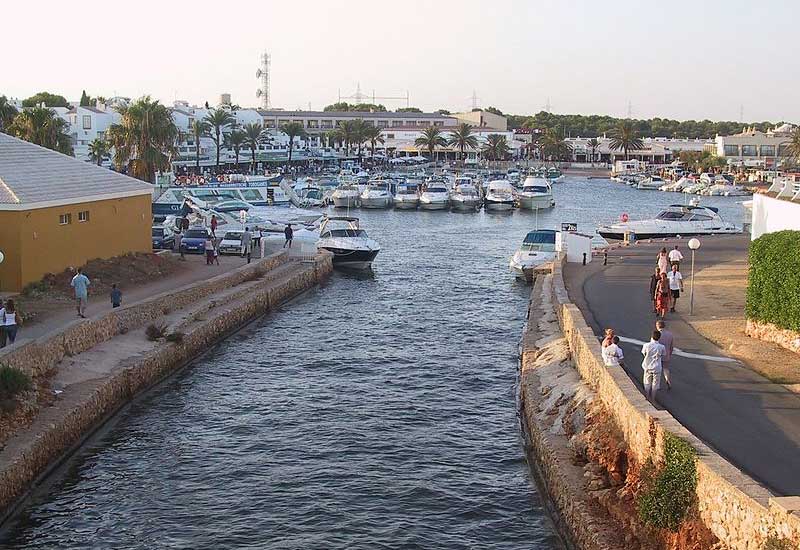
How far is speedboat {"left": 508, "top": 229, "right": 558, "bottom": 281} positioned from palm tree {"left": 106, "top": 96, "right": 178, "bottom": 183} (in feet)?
109

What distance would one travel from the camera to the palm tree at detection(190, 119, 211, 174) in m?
115

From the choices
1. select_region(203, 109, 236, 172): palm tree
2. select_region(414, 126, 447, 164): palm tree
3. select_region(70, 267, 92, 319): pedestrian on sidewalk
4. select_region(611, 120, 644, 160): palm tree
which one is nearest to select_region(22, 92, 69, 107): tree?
Result: select_region(203, 109, 236, 172): palm tree

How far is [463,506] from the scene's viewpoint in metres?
18.3

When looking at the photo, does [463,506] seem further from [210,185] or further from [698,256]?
[210,185]

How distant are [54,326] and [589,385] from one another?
1389cm

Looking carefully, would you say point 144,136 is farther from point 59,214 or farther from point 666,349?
point 666,349

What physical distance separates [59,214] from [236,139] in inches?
3712

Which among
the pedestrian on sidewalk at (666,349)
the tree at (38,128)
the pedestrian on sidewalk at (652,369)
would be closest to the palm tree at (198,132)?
the tree at (38,128)

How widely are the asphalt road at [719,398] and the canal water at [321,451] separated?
120 inches

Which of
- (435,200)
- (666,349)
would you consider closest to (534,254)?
(666,349)

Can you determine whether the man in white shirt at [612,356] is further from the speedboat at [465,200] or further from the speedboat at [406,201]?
the speedboat at [406,201]

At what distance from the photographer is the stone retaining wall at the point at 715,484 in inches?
450

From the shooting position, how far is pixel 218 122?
12281 centimetres

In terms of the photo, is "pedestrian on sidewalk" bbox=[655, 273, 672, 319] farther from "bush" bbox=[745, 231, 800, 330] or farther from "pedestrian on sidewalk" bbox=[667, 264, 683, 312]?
"bush" bbox=[745, 231, 800, 330]
